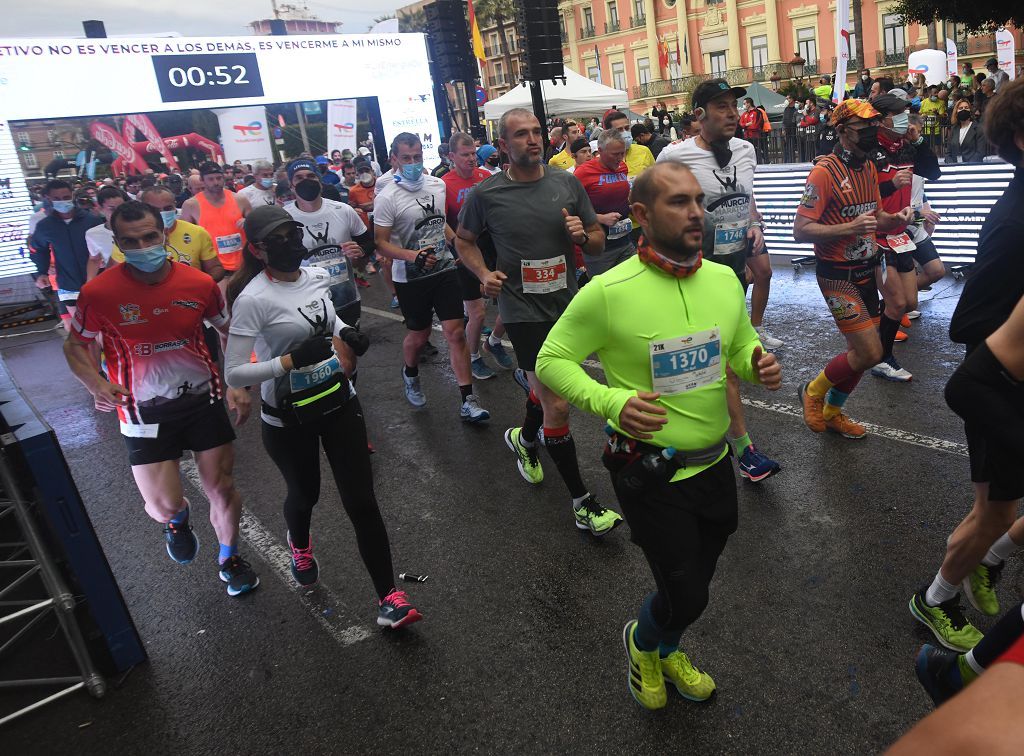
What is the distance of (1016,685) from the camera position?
33.3 inches

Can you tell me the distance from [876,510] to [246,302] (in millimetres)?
3380

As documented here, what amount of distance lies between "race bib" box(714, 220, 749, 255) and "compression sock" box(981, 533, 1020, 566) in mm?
2758

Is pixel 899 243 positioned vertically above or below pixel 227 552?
above

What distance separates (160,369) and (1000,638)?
144 inches

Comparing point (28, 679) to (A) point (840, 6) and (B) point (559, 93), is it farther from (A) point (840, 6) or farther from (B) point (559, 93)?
(B) point (559, 93)

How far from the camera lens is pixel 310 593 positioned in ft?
13.7

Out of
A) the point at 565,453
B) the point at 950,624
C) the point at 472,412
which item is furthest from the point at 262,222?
the point at 950,624

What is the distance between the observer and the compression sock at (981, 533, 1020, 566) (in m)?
3.12

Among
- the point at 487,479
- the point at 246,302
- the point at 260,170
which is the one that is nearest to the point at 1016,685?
the point at 246,302

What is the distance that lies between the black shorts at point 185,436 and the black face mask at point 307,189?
105 inches

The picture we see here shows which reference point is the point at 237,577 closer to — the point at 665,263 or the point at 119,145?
the point at 665,263

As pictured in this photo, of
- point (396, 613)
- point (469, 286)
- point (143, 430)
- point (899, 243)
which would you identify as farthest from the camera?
point (469, 286)

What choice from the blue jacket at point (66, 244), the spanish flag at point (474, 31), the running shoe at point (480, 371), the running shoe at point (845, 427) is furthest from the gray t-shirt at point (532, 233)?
the spanish flag at point (474, 31)

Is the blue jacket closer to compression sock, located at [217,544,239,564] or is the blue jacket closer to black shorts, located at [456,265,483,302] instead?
black shorts, located at [456,265,483,302]
